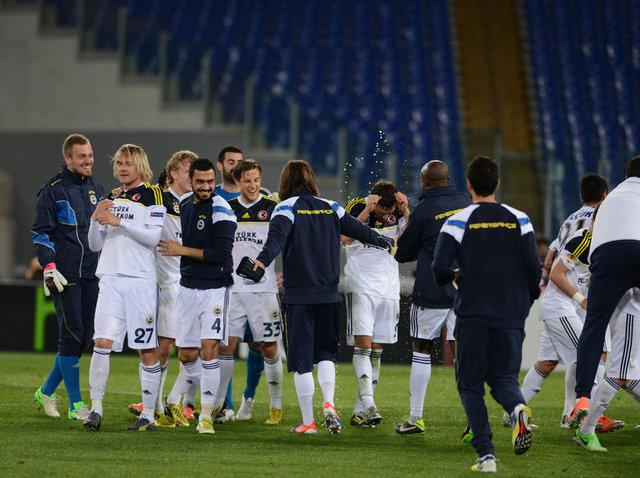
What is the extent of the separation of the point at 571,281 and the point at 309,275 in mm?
2402

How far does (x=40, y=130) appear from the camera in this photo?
1694 cm

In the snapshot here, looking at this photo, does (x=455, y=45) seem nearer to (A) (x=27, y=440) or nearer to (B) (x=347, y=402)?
(B) (x=347, y=402)

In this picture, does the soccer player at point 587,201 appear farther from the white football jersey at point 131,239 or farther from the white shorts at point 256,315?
the white football jersey at point 131,239

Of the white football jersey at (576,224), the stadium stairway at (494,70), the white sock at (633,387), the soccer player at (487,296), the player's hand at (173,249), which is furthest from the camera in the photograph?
the stadium stairway at (494,70)

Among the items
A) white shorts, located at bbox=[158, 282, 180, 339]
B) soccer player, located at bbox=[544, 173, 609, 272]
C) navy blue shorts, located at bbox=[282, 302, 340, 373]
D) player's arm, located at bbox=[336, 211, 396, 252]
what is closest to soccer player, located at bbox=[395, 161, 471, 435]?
player's arm, located at bbox=[336, 211, 396, 252]

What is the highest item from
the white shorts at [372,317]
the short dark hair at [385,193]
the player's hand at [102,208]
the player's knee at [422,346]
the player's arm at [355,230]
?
the short dark hair at [385,193]

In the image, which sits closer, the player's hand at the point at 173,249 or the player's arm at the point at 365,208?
the player's hand at the point at 173,249

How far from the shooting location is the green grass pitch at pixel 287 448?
526 cm

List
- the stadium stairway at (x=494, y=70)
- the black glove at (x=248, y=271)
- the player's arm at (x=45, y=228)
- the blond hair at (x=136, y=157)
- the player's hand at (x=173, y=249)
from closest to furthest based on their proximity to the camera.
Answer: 1. the black glove at (x=248, y=271)
2. the player's hand at (x=173, y=249)
3. the blond hair at (x=136, y=157)
4. the player's arm at (x=45, y=228)
5. the stadium stairway at (x=494, y=70)

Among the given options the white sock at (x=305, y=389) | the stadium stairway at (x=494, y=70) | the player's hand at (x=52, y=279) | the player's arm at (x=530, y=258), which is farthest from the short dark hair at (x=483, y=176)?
the stadium stairway at (x=494, y=70)

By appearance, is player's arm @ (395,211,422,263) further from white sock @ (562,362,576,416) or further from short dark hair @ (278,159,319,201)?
white sock @ (562,362,576,416)

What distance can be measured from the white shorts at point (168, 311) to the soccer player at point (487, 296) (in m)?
2.81

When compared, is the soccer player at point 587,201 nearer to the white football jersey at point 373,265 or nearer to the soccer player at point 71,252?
the white football jersey at point 373,265

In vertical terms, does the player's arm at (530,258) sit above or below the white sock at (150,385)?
above
